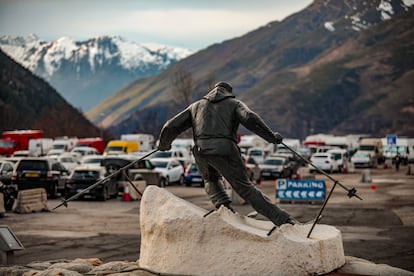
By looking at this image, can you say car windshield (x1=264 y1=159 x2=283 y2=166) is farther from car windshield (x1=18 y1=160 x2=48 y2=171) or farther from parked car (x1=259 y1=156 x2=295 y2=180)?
car windshield (x1=18 y1=160 x2=48 y2=171)

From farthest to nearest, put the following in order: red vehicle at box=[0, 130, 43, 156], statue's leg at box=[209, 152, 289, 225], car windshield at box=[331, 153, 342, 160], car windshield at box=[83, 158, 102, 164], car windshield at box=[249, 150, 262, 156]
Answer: red vehicle at box=[0, 130, 43, 156] → car windshield at box=[249, 150, 262, 156] → car windshield at box=[331, 153, 342, 160] → car windshield at box=[83, 158, 102, 164] → statue's leg at box=[209, 152, 289, 225]

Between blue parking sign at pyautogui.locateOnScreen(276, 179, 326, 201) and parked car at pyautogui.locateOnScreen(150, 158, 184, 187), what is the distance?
38.9ft

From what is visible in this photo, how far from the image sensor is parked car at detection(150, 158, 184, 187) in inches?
1640

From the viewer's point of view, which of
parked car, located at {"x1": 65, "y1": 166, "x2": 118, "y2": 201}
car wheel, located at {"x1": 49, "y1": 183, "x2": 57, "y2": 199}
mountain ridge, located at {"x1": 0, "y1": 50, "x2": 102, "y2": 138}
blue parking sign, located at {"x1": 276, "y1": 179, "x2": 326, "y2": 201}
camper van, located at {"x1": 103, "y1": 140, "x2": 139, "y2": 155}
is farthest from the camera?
mountain ridge, located at {"x1": 0, "y1": 50, "x2": 102, "y2": 138}

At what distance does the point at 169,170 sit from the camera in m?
42.3

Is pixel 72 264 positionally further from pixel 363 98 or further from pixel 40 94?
pixel 363 98

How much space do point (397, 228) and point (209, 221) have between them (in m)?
11.6

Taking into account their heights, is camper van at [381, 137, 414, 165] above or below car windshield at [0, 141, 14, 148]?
below

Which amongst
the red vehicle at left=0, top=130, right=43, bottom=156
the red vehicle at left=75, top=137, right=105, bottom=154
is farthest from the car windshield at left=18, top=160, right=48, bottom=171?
the red vehicle at left=75, top=137, right=105, bottom=154

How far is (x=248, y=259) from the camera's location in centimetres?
1166

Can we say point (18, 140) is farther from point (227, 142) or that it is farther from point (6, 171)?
point (227, 142)

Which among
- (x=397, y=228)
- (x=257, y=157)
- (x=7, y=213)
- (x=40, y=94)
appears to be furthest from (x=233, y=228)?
(x=40, y=94)

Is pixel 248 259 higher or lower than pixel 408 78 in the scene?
lower

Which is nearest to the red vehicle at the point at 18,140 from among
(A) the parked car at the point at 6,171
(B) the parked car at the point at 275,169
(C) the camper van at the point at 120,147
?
(C) the camper van at the point at 120,147
